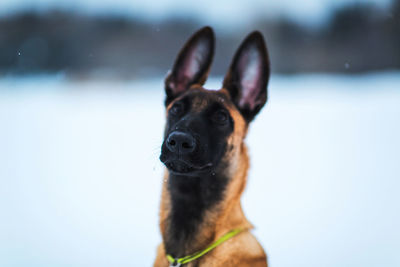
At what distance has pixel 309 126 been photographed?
10.6 ft

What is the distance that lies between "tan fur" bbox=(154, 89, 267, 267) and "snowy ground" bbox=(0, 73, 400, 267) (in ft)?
0.69

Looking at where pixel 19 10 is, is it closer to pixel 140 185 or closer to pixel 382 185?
pixel 140 185

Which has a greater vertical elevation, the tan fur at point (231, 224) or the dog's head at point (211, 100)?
the dog's head at point (211, 100)

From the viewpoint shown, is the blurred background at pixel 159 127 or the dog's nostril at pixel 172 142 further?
the blurred background at pixel 159 127

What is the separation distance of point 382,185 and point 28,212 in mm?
2176

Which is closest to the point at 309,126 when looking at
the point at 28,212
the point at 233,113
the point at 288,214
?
the point at 288,214

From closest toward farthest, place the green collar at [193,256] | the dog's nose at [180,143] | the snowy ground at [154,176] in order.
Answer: the dog's nose at [180,143]
the green collar at [193,256]
the snowy ground at [154,176]

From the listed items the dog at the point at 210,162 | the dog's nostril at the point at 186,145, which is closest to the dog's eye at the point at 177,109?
the dog at the point at 210,162

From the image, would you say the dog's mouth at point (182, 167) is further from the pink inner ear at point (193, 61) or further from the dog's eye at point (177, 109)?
the pink inner ear at point (193, 61)

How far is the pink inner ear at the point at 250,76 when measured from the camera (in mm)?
1186

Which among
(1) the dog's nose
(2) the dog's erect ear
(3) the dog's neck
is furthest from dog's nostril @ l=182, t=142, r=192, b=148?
(2) the dog's erect ear

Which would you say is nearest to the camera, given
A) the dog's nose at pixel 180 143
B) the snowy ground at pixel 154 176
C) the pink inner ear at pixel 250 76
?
the dog's nose at pixel 180 143

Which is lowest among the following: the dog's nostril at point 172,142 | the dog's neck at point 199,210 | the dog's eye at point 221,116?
the dog's neck at point 199,210

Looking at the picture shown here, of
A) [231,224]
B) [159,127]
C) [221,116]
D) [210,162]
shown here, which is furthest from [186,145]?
[159,127]
